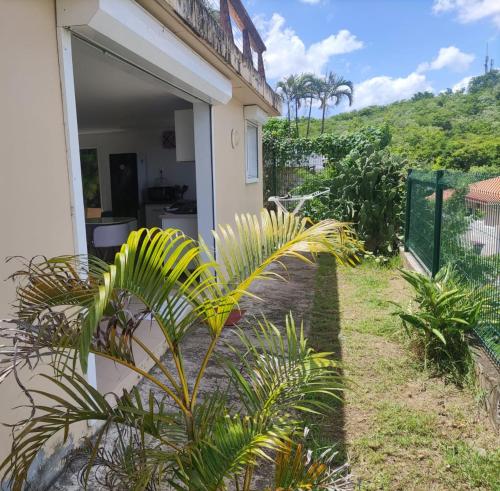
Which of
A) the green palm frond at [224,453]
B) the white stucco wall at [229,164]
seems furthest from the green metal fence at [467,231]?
the white stucco wall at [229,164]

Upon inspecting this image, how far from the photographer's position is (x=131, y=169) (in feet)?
31.3

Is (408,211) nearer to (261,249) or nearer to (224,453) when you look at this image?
(261,249)

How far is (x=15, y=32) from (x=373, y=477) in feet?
9.57

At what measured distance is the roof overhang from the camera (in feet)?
7.16

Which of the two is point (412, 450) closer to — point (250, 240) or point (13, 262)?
point (250, 240)

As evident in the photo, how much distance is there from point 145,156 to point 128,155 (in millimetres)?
382

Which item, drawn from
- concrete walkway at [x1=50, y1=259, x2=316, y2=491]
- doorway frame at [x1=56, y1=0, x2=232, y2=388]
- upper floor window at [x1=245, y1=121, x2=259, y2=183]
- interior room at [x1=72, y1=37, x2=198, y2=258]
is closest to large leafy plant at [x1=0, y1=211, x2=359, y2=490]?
concrete walkway at [x1=50, y1=259, x2=316, y2=491]

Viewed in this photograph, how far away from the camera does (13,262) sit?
1948 mm

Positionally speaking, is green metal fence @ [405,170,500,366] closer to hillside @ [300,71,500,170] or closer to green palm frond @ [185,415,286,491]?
green palm frond @ [185,415,286,491]

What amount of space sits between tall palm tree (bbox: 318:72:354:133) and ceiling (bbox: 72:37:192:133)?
26678mm

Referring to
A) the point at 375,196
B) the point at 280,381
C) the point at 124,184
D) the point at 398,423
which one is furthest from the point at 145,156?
the point at 280,381

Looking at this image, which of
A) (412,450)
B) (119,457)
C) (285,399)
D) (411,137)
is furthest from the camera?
(411,137)

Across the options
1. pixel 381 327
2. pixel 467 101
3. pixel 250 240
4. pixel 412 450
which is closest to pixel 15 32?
pixel 250 240

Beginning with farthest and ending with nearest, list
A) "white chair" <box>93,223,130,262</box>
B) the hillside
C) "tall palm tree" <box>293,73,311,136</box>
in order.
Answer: "tall palm tree" <box>293,73,311,136</box> → the hillside → "white chair" <box>93,223,130,262</box>
